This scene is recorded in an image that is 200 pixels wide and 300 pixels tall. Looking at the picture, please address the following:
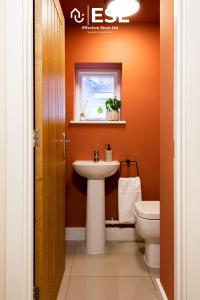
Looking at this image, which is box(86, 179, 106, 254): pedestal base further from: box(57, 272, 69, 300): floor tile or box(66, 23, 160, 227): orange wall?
box(57, 272, 69, 300): floor tile

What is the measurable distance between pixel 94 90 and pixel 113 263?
71.5 inches

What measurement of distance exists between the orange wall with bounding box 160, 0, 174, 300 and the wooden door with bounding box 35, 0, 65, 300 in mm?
675

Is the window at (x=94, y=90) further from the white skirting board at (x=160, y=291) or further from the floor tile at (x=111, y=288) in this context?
the white skirting board at (x=160, y=291)

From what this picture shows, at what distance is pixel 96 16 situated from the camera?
121 inches

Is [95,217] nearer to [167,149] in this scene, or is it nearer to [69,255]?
[69,255]

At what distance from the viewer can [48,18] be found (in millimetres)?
1759

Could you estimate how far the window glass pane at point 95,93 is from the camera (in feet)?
11.5

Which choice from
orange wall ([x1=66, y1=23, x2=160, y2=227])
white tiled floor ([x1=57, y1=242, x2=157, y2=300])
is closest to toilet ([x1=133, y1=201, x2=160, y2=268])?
white tiled floor ([x1=57, y1=242, x2=157, y2=300])

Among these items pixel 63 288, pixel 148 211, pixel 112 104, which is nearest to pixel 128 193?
pixel 148 211

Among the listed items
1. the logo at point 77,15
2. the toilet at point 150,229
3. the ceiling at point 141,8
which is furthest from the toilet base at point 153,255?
the logo at point 77,15

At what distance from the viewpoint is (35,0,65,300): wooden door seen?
1.57 meters

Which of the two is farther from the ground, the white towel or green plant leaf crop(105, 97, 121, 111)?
green plant leaf crop(105, 97, 121, 111)
